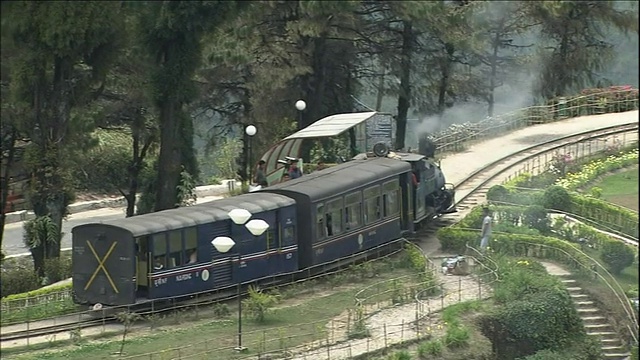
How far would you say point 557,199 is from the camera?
1164 inches

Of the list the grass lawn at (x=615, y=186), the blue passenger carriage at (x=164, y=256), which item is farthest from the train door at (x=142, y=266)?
the grass lawn at (x=615, y=186)

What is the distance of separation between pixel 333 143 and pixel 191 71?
27.7 feet

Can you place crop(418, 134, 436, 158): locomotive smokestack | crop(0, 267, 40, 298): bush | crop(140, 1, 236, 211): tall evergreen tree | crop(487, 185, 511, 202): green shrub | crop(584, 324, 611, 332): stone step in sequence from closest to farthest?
1. crop(584, 324, 611, 332): stone step
2. crop(0, 267, 40, 298): bush
3. crop(140, 1, 236, 211): tall evergreen tree
4. crop(487, 185, 511, 202): green shrub
5. crop(418, 134, 436, 158): locomotive smokestack

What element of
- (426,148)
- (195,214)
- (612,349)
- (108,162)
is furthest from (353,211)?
(108,162)

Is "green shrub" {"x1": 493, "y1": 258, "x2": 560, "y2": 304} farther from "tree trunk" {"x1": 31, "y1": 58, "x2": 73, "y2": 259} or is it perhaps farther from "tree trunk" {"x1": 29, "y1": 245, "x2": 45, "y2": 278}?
"tree trunk" {"x1": 29, "y1": 245, "x2": 45, "y2": 278}

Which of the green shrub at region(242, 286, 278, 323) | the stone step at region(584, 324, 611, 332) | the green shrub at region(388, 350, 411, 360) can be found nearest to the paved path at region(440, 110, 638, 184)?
the stone step at region(584, 324, 611, 332)

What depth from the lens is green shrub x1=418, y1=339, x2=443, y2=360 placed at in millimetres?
20469

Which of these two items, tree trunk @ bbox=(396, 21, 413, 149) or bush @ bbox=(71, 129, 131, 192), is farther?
tree trunk @ bbox=(396, 21, 413, 149)

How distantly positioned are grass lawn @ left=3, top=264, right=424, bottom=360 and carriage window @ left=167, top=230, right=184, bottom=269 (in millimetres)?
1145

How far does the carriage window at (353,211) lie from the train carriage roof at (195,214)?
5.98 ft

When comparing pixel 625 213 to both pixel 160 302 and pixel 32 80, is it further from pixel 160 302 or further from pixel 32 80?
pixel 32 80

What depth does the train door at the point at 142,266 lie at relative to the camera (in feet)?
71.1

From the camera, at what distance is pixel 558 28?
44.7 m

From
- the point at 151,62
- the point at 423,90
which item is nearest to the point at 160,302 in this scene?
the point at 151,62
